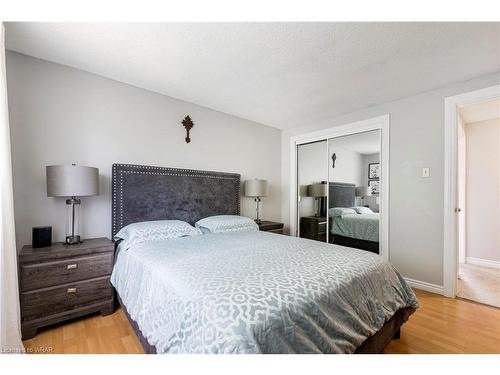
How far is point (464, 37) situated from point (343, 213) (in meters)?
2.31

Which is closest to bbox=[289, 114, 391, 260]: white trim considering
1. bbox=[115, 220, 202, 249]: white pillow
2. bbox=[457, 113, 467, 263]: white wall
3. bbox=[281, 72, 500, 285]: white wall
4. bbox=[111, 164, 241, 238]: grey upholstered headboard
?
bbox=[281, 72, 500, 285]: white wall

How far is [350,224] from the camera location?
11.1 ft

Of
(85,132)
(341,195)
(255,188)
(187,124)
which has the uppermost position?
(187,124)

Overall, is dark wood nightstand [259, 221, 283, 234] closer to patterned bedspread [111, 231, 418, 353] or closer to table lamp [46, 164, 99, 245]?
patterned bedspread [111, 231, 418, 353]

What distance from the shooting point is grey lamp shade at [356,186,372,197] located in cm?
320

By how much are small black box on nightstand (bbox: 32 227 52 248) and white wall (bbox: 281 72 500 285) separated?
11.9ft

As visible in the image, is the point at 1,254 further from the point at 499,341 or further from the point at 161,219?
the point at 499,341

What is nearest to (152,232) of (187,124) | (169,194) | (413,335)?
(169,194)

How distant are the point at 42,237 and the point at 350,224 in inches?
138

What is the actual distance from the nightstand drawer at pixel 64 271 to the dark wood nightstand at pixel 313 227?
289 centimetres

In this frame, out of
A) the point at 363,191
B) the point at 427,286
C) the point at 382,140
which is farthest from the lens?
the point at 363,191

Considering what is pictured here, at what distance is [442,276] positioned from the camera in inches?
100

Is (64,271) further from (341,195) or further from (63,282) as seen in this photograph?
(341,195)
